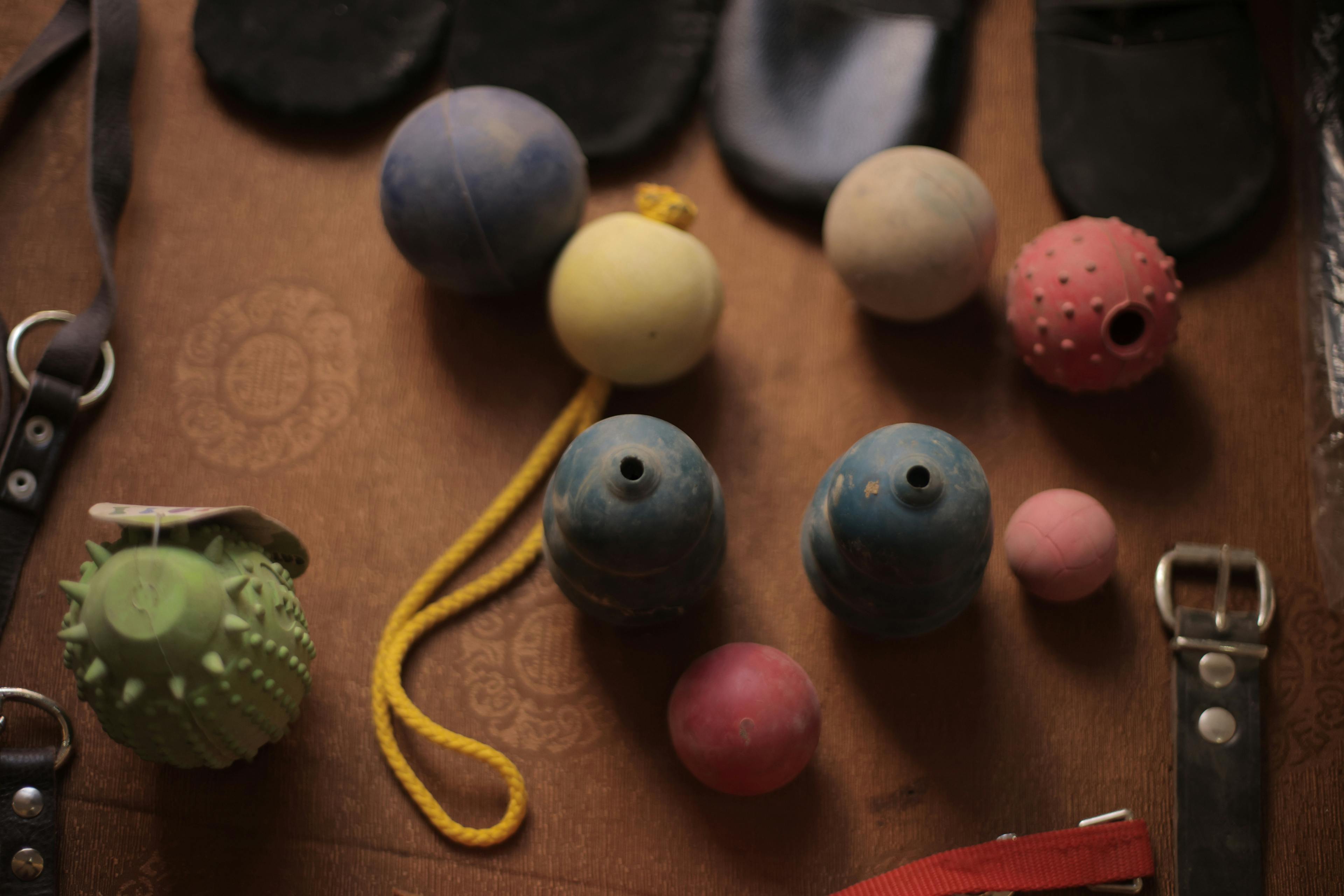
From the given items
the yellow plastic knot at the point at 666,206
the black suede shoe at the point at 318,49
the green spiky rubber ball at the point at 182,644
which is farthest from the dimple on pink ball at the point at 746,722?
the black suede shoe at the point at 318,49

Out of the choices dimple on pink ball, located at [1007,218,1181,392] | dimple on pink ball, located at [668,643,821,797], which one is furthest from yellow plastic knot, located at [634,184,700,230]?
dimple on pink ball, located at [668,643,821,797]

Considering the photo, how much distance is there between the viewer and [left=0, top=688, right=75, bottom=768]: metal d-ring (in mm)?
1359

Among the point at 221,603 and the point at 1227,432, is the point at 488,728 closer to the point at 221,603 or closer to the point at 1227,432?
the point at 221,603

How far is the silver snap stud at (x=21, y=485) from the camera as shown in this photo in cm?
146

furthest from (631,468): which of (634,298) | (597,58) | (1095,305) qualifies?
(597,58)

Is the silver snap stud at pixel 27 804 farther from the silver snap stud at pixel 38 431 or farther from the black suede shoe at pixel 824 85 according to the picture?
the black suede shoe at pixel 824 85

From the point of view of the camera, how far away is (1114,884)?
52.6 inches

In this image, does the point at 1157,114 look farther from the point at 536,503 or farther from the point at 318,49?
the point at 318,49

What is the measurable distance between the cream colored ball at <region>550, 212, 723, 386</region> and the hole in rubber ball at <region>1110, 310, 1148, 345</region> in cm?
55

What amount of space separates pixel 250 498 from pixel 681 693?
27.7 inches

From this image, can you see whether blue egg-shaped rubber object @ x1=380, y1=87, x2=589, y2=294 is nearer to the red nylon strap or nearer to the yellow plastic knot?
the yellow plastic knot

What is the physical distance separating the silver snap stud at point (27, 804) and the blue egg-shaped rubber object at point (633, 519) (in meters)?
0.74

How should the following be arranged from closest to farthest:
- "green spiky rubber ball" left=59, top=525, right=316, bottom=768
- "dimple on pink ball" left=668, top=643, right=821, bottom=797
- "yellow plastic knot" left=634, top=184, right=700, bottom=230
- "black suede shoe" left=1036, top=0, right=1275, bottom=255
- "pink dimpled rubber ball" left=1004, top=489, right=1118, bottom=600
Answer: "green spiky rubber ball" left=59, top=525, right=316, bottom=768
"dimple on pink ball" left=668, top=643, right=821, bottom=797
"pink dimpled rubber ball" left=1004, top=489, right=1118, bottom=600
"yellow plastic knot" left=634, top=184, right=700, bottom=230
"black suede shoe" left=1036, top=0, right=1275, bottom=255

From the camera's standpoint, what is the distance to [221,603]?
3.71 feet
